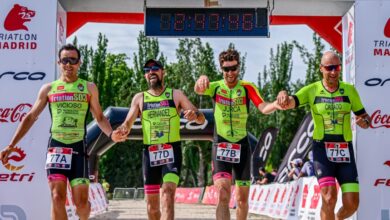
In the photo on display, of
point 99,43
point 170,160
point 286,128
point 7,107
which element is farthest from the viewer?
point 99,43

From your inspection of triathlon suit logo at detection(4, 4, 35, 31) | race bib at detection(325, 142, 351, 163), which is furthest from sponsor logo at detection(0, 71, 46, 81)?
race bib at detection(325, 142, 351, 163)

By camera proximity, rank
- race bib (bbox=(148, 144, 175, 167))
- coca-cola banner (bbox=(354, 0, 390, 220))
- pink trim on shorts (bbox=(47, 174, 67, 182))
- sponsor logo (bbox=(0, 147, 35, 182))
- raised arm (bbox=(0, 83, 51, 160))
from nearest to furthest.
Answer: pink trim on shorts (bbox=(47, 174, 67, 182)) < raised arm (bbox=(0, 83, 51, 160)) < race bib (bbox=(148, 144, 175, 167)) < sponsor logo (bbox=(0, 147, 35, 182)) < coca-cola banner (bbox=(354, 0, 390, 220))

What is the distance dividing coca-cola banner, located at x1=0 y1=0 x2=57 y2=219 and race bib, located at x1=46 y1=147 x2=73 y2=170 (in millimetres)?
3343

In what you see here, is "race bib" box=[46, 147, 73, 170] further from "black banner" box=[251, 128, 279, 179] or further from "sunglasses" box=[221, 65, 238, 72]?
"black banner" box=[251, 128, 279, 179]

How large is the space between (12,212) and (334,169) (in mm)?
5663

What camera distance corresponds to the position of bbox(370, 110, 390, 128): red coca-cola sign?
11.7 meters

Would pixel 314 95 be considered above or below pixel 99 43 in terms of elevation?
below

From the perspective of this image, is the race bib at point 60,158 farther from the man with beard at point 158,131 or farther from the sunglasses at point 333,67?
the sunglasses at point 333,67

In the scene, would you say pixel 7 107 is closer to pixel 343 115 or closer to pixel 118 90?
pixel 343 115

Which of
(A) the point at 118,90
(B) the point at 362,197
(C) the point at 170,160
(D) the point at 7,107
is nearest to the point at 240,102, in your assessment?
(C) the point at 170,160

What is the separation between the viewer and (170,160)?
8.81 metres

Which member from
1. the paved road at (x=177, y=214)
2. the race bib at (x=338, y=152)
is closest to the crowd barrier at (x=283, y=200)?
the paved road at (x=177, y=214)

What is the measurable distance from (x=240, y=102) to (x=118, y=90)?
5170 cm

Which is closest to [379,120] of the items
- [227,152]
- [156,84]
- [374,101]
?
[374,101]
